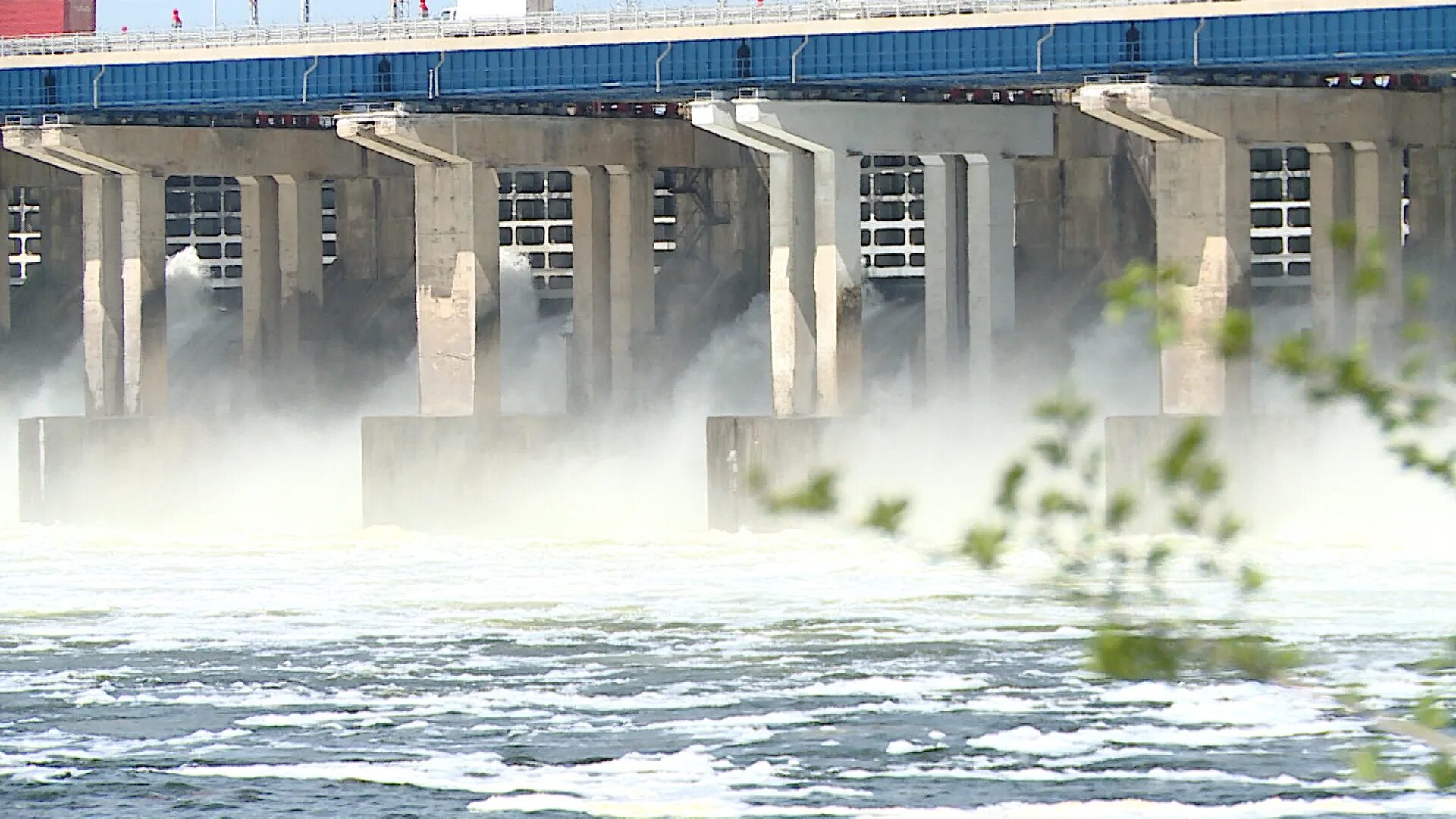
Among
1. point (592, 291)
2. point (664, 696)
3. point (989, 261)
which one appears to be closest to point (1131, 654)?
point (664, 696)

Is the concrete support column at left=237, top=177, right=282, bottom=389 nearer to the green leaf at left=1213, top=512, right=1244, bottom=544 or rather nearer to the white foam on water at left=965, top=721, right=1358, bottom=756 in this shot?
the white foam on water at left=965, top=721, right=1358, bottom=756

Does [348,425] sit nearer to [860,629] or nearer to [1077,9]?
[1077,9]

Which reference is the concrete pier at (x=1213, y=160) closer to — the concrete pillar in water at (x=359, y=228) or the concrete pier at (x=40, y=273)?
the concrete pillar in water at (x=359, y=228)

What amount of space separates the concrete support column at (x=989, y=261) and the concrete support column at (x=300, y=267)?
1686 cm

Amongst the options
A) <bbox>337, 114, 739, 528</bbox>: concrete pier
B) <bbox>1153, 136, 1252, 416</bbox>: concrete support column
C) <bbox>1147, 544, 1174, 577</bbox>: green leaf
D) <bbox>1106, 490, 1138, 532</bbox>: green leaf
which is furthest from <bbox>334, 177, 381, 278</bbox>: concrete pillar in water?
<bbox>1147, 544, 1174, 577</bbox>: green leaf

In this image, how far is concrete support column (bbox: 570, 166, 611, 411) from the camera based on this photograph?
60188 millimetres

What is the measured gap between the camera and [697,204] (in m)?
65.8

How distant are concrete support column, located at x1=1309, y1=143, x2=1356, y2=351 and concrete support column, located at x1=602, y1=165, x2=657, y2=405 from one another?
46.6 ft

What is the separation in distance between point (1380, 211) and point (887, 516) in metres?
47.7

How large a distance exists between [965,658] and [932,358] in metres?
26.3

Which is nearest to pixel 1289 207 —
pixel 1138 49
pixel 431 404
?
pixel 1138 49

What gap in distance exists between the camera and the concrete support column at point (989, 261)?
55688mm

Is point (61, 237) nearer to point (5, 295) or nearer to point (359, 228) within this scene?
point (5, 295)

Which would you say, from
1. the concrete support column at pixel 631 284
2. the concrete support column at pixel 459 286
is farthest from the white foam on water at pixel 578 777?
the concrete support column at pixel 631 284
